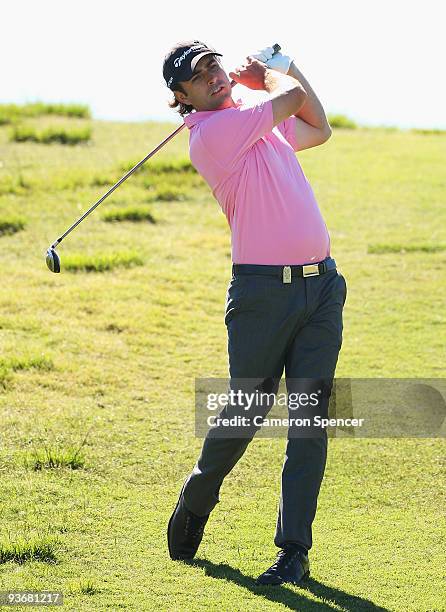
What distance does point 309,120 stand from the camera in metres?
5.08

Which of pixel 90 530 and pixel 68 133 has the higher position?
pixel 68 133

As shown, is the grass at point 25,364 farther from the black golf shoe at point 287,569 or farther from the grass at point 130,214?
the grass at point 130,214

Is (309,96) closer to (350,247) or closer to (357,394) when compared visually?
(357,394)

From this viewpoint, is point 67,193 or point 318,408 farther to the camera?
point 67,193

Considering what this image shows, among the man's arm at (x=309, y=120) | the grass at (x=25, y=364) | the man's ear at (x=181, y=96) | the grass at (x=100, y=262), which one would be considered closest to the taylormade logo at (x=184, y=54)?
the man's ear at (x=181, y=96)

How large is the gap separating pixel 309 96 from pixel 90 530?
2120 mm

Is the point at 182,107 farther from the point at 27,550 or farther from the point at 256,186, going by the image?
Result: the point at 27,550

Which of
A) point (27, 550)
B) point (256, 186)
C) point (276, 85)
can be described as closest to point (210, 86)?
point (276, 85)

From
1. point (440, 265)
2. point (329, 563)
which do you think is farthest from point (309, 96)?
point (440, 265)

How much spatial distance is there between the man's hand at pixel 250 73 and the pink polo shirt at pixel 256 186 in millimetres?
247

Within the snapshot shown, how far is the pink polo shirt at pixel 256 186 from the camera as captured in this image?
4.65 m

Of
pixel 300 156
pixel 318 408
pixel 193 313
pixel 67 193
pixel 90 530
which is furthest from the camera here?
pixel 300 156

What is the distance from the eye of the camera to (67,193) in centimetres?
1223

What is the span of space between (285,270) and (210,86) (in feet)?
2.69
